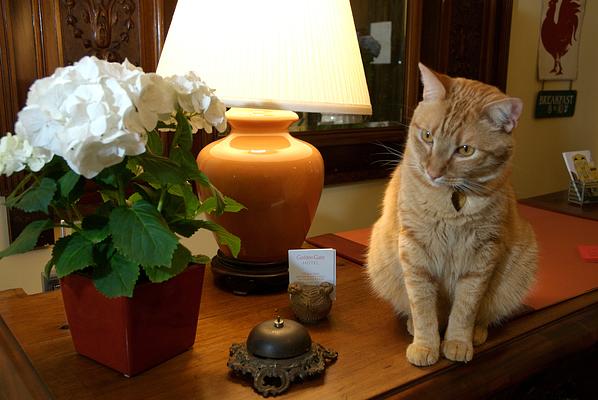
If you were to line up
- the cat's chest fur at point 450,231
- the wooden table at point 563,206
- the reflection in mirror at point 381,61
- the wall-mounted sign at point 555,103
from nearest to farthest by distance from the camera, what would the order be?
the cat's chest fur at point 450,231
the wooden table at point 563,206
the reflection in mirror at point 381,61
the wall-mounted sign at point 555,103

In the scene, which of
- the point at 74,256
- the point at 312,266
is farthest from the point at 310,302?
the point at 74,256

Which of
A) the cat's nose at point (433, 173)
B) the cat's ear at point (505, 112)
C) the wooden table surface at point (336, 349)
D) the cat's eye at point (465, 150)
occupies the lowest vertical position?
the wooden table surface at point (336, 349)

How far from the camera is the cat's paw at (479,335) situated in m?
0.95

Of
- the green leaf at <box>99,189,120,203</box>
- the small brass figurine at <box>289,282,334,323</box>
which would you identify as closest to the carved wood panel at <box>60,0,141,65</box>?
the green leaf at <box>99,189,120,203</box>

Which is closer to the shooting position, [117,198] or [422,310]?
[117,198]

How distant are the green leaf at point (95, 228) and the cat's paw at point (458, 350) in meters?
0.53

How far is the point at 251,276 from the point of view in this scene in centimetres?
112

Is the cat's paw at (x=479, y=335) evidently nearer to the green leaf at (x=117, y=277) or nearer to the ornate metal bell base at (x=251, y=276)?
the ornate metal bell base at (x=251, y=276)

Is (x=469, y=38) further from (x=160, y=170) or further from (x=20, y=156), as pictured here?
(x=20, y=156)

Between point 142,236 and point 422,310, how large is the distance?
455 millimetres

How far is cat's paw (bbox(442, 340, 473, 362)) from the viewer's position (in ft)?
2.91

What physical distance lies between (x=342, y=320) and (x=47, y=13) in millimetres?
967

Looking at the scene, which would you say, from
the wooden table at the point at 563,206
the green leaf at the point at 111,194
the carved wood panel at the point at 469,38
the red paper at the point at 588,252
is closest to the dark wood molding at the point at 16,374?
the green leaf at the point at 111,194

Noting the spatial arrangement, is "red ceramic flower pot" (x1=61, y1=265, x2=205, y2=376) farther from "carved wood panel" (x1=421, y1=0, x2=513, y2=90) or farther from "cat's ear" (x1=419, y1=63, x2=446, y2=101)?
"carved wood panel" (x1=421, y1=0, x2=513, y2=90)
